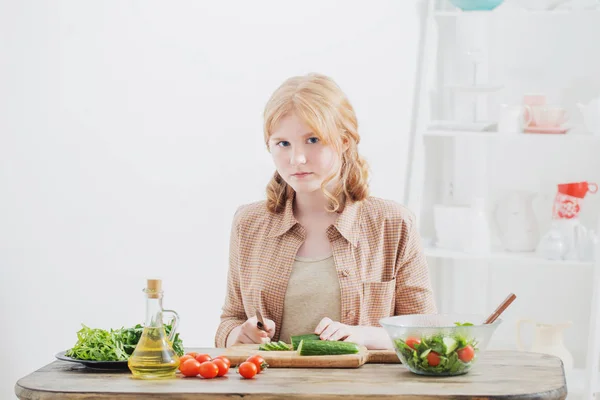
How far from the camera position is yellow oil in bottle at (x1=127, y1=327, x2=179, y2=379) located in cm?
198

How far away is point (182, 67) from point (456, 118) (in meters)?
1.16

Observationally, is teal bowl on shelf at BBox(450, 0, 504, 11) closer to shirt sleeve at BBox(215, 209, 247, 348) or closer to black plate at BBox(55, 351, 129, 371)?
shirt sleeve at BBox(215, 209, 247, 348)

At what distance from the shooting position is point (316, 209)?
255cm

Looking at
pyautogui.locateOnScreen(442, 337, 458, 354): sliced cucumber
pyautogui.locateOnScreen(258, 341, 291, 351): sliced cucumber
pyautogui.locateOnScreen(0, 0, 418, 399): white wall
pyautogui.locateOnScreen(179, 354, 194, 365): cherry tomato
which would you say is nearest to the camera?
pyautogui.locateOnScreen(442, 337, 458, 354): sliced cucumber

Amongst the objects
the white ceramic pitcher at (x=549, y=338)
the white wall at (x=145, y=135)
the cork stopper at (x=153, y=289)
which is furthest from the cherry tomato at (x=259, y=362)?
the white ceramic pitcher at (x=549, y=338)

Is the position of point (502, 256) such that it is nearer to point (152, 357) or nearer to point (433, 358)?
point (433, 358)

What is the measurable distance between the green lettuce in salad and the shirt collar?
0.56m

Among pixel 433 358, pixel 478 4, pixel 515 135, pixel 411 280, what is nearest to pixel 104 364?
pixel 433 358

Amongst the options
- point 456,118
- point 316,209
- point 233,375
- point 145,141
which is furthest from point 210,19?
point 233,375

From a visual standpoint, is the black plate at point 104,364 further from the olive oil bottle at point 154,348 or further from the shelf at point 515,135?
the shelf at point 515,135

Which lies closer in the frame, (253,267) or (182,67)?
(253,267)

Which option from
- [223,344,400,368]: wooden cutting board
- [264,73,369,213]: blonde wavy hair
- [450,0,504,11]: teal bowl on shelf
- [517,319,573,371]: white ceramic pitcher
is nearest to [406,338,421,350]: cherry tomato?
[223,344,400,368]: wooden cutting board

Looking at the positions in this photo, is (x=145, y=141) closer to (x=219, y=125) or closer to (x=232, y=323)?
(x=219, y=125)

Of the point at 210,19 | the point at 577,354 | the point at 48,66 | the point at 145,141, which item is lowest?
the point at 577,354
